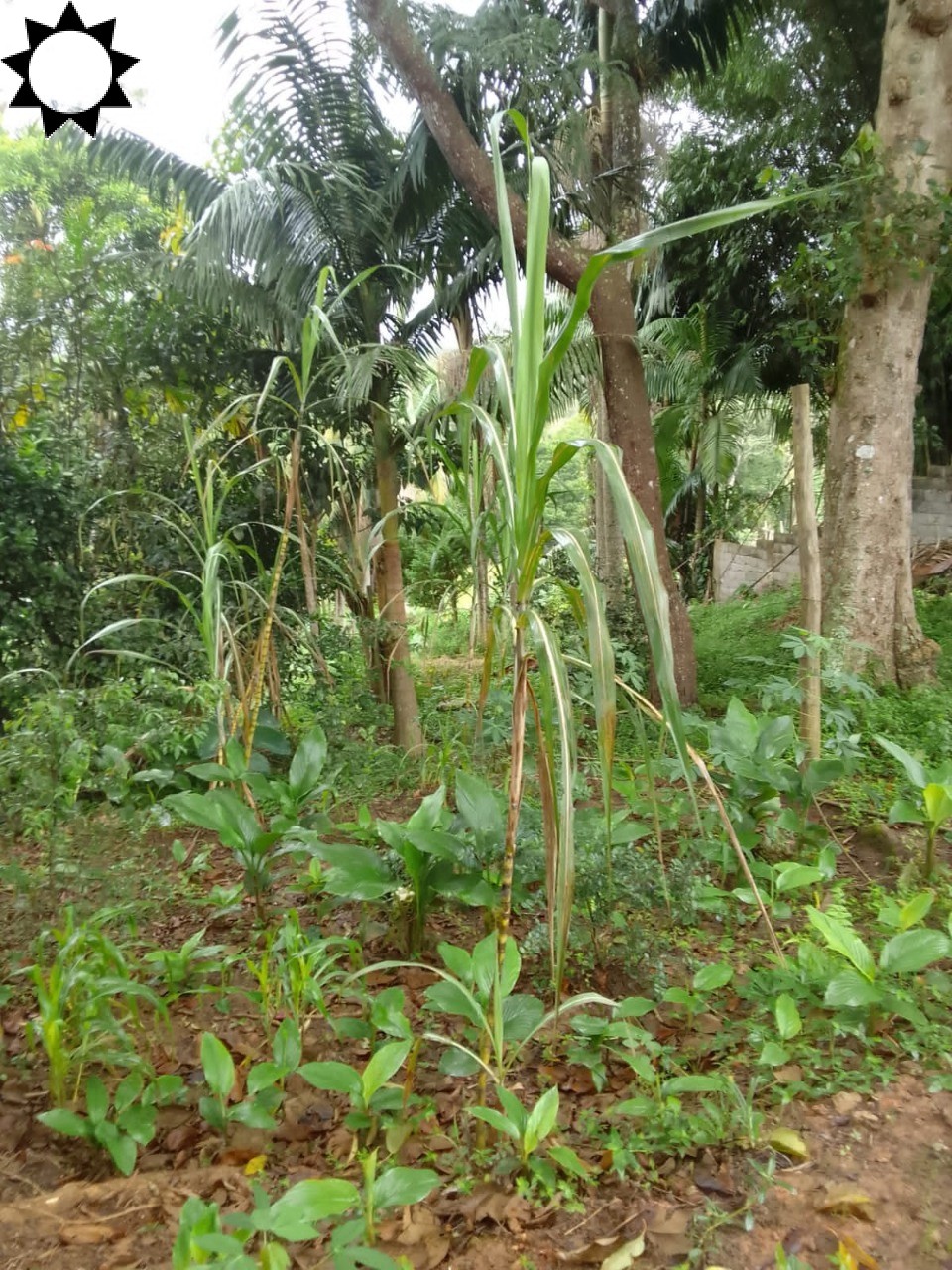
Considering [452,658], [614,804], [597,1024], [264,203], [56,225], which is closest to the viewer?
[597,1024]

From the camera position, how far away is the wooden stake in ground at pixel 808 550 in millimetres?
2861

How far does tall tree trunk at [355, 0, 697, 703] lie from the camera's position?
3.98 meters

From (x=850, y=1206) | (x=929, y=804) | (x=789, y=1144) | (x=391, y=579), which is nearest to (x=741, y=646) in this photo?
(x=391, y=579)

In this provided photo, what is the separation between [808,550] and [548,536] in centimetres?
179

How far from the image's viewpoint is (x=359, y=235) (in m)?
4.06

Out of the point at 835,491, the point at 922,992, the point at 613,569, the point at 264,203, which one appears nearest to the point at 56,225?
the point at 264,203

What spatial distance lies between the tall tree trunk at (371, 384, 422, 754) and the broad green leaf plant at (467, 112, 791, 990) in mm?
2473

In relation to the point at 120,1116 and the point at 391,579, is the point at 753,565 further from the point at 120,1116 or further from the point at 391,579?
the point at 120,1116

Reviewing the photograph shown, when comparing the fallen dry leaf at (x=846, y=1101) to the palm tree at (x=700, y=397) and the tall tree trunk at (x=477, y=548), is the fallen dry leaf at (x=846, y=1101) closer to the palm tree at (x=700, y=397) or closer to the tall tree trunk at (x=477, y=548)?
the tall tree trunk at (x=477, y=548)

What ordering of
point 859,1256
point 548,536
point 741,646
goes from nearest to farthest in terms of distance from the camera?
point 859,1256 → point 548,536 → point 741,646

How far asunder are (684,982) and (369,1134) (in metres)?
0.83

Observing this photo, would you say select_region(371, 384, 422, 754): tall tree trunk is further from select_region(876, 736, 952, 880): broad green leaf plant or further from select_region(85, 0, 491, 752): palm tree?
select_region(876, 736, 952, 880): broad green leaf plant

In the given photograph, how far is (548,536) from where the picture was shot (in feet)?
4.58

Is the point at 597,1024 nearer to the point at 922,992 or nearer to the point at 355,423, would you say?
the point at 922,992
